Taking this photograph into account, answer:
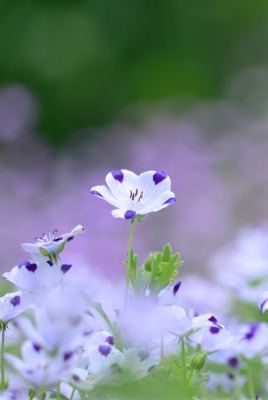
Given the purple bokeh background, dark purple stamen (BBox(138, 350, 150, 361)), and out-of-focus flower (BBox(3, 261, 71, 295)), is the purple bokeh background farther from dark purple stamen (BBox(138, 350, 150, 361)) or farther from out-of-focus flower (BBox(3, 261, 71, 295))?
dark purple stamen (BBox(138, 350, 150, 361))

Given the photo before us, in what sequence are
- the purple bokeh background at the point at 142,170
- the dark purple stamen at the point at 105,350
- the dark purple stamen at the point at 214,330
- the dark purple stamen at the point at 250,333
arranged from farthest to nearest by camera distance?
the purple bokeh background at the point at 142,170 < the dark purple stamen at the point at 250,333 < the dark purple stamen at the point at 214,330 < the dark purple stamen at the point at 105,350

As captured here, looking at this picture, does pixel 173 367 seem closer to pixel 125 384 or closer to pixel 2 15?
pixel 125 384

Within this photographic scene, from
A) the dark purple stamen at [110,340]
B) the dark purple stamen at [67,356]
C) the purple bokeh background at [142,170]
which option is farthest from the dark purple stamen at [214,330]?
the purple bokeh background at [142,170]

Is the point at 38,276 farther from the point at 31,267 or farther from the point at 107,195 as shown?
the point at 107,195

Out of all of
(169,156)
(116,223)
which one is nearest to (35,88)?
(169,156)

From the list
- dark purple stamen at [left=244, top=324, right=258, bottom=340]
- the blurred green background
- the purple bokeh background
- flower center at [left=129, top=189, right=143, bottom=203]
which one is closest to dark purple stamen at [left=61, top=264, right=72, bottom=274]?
flower center at [left=129, top=189, right=143, bottom=203]

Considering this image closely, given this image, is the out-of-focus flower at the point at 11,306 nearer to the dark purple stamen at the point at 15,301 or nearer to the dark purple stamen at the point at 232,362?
the dark purple stamen at the point at 15,301

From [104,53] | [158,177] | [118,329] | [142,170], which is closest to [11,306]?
[118,329]
